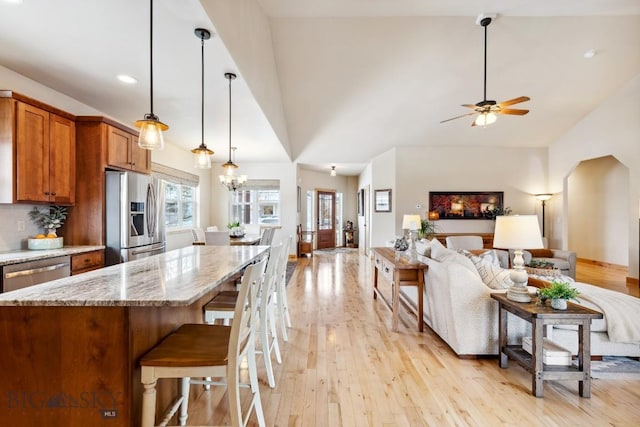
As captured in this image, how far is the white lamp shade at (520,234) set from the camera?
8.02ft

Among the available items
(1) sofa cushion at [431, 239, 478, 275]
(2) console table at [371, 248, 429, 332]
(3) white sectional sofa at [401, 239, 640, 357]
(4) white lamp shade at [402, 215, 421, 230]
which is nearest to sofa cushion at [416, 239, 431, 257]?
(1) sofa cushion at [431, 239, 478, 275]

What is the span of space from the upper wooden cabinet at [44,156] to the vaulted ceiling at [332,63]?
0.51 m

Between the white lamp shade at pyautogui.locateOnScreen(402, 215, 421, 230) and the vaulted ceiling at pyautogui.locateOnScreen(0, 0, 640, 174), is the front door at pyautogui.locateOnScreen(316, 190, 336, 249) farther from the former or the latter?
the white lamp shade at pyautogui.locateOnScreen(402, 215, 421, 230)

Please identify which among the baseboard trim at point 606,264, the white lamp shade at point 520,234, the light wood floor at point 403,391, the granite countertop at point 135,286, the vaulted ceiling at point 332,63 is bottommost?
the light wood floor at point 403,391

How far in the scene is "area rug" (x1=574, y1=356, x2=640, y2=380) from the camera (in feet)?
7.99

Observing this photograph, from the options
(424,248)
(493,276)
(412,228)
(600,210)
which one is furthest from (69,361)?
(600,210)

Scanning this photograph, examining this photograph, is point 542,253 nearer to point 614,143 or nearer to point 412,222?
point 614,143

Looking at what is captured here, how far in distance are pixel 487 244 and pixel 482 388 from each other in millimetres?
5442

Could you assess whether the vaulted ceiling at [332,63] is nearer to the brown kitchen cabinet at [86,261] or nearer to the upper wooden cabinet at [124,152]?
the upper wooden cabinet at [124,152]

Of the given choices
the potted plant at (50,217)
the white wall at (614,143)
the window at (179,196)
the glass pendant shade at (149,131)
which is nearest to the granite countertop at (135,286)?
the glass pendant shade at (149,131)

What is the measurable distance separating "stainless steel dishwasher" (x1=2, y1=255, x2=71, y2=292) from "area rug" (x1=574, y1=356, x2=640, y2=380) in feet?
15.1

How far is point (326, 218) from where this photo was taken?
420 inches

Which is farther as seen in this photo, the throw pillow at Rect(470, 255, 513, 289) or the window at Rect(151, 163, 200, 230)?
the window at Rect(151, 163, 200, 230)

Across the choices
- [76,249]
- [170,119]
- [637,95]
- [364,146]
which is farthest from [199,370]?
[637,95]
